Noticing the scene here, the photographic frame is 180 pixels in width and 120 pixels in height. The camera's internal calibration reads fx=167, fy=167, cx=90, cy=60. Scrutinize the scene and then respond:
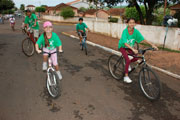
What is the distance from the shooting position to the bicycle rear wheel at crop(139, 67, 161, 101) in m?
3.82

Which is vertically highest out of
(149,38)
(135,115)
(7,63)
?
(149,38)

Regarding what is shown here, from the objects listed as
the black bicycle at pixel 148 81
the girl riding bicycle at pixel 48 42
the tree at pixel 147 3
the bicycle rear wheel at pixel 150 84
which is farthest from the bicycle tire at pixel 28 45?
the tree at pixel 147 3

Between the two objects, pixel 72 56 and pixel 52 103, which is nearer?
pixel 52 103

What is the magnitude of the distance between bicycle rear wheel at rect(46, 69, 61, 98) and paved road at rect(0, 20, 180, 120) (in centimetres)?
14

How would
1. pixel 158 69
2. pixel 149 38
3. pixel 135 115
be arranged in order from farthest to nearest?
1. pixel 149 38
2. pixel 158 69
3. pixel 135 115

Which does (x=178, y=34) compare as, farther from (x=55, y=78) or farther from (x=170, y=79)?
(x=55, y=78)

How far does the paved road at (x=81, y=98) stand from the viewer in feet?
11.4

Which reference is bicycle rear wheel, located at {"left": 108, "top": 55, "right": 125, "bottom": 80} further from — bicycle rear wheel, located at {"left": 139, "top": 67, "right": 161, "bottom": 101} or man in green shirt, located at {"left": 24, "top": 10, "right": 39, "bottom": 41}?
man in green shirt, located at {"left": 24, "top": 10, "right": 39, "bottom": 41}

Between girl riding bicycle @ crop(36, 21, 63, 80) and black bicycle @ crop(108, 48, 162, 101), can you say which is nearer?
black bicycle @ crop(108, 48, 162, 101)

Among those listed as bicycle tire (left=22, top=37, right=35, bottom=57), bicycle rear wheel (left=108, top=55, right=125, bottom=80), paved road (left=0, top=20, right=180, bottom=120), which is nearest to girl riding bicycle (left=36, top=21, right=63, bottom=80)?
paved road (left=0, top=20, right=180, bottom=120)

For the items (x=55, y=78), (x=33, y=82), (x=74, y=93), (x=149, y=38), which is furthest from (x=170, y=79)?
(x=149, y=38)

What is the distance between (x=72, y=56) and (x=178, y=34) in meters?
5.73

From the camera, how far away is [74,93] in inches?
173

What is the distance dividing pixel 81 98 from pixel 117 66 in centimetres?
181
